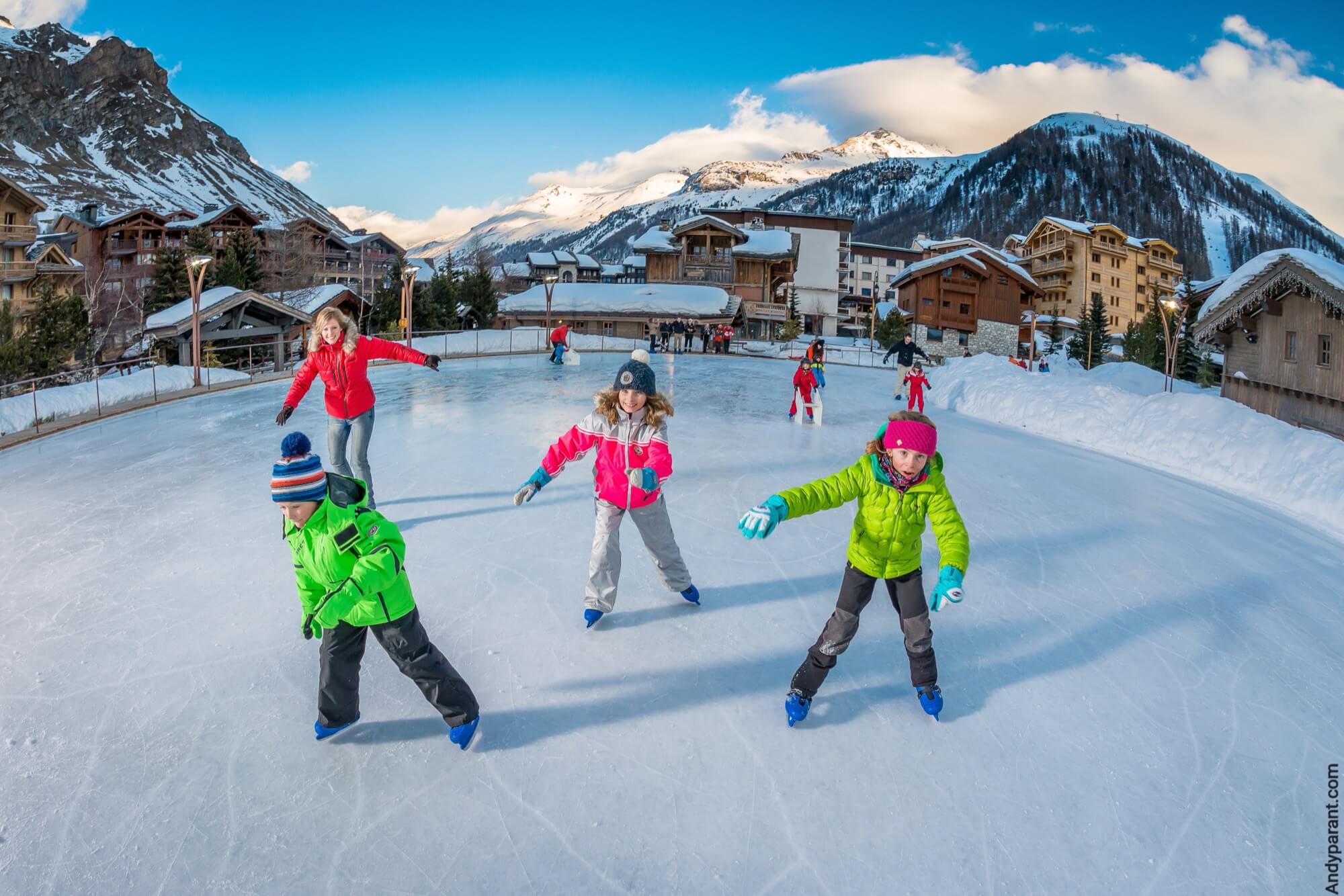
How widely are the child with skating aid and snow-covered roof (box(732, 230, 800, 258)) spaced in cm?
3793

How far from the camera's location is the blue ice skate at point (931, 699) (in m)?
2.94

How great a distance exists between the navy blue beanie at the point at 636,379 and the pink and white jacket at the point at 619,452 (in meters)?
0.12

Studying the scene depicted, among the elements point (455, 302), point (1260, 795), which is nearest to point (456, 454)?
point (1260, 795)

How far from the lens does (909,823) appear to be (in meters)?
2.36

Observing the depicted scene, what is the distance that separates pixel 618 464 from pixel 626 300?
32125 mm

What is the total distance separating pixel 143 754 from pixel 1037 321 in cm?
6507

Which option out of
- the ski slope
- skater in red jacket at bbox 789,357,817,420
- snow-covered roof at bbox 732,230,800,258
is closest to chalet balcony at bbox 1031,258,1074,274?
snow-covered roof at bbox 732,230,800,258

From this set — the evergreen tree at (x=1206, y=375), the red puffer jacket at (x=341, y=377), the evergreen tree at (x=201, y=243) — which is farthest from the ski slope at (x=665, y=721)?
the evergreen tree at (x=201, y=243)

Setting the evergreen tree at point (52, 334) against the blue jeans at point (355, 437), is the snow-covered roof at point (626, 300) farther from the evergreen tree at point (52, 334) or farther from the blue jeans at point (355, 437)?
the blue jeans at point (355, 437)

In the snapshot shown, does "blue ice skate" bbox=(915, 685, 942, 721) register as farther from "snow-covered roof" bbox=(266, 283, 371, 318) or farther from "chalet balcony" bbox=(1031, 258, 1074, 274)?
"chalet balcony" bbox=(1031, 258, 1074, 274)

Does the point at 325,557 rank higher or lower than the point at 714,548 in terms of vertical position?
higher

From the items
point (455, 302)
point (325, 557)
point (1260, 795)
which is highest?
point (455, 302)

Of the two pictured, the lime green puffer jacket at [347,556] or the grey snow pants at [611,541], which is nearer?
the lime green puffer jacket at [347,556]

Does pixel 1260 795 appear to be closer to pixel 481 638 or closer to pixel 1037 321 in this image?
pixel 481 638
